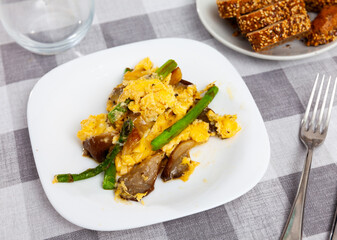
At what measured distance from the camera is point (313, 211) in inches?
81.2

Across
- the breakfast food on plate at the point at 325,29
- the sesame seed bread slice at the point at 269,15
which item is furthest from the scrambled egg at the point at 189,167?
the breakfast food on plate at the point at 325,29

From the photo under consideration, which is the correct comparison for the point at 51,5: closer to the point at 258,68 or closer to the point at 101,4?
the point at 101,4

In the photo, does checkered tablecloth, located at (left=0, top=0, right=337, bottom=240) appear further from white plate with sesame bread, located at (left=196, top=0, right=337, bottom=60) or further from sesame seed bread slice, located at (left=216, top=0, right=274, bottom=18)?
sesame seed bread slice, located at (left=216, top=0, right=274, bottom=18)

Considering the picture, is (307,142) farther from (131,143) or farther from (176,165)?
(131,143)

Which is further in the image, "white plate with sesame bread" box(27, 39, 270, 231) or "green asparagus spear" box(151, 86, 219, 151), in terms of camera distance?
"green asparagus spear" box(151, 86, 219, 151)

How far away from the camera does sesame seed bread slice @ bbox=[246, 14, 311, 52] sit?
254 cm

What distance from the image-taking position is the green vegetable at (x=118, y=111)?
2.08 m

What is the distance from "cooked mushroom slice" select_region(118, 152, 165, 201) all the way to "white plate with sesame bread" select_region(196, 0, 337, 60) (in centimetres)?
109

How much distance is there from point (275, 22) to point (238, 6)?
0.27 m

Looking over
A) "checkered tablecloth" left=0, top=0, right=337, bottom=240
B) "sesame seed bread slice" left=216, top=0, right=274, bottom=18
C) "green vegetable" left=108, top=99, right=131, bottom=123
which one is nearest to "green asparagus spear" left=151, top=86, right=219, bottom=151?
"green vegetable" left=108, top=99, right=131, bottom=123

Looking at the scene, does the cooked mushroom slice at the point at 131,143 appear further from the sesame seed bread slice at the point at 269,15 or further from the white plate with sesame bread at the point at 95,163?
the sesame seed bread slice at the point at 269,15

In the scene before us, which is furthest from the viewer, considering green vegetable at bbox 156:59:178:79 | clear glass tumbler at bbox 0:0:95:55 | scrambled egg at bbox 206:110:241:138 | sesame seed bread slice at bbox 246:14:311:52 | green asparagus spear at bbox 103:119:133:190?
clear glass tumbler at bbox 0:0:95:55

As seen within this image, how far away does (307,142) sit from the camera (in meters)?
2.27

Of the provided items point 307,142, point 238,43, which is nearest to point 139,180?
point 307,142
